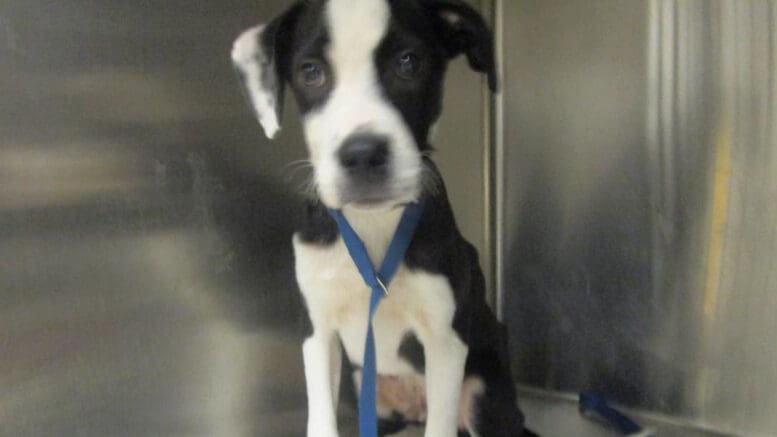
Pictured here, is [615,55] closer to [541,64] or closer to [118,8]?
[541,64]

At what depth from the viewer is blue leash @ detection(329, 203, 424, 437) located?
120cm

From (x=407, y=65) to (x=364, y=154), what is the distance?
193mm

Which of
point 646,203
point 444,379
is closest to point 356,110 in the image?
point 444,379

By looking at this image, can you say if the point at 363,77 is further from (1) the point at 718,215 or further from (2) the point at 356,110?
(1) the point at 718,215

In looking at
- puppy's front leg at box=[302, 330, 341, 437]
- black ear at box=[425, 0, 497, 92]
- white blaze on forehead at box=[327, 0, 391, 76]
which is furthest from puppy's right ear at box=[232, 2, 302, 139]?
puppy's front leg at box=[302, 330, 341, 437]

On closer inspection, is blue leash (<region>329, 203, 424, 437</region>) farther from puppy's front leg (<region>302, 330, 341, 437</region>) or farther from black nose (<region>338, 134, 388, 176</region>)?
black nose (<region>338, 134, 388, 176</region>)

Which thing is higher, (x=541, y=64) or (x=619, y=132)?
(x=541, y=64)

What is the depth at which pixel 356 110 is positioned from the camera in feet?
3.48

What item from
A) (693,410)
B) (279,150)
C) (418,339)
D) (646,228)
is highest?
(279,150)

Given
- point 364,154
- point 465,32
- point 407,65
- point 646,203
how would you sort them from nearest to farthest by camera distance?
point 364,154
point 407,65
point 465,32
point 646,203

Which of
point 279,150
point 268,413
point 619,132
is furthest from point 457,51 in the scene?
point 268,413

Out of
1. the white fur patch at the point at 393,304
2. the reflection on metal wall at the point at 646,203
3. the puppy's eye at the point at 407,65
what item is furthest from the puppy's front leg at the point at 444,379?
the reflection on metal wall at the point at 646,203

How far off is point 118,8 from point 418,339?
710 mm

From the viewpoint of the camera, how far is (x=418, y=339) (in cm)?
131
